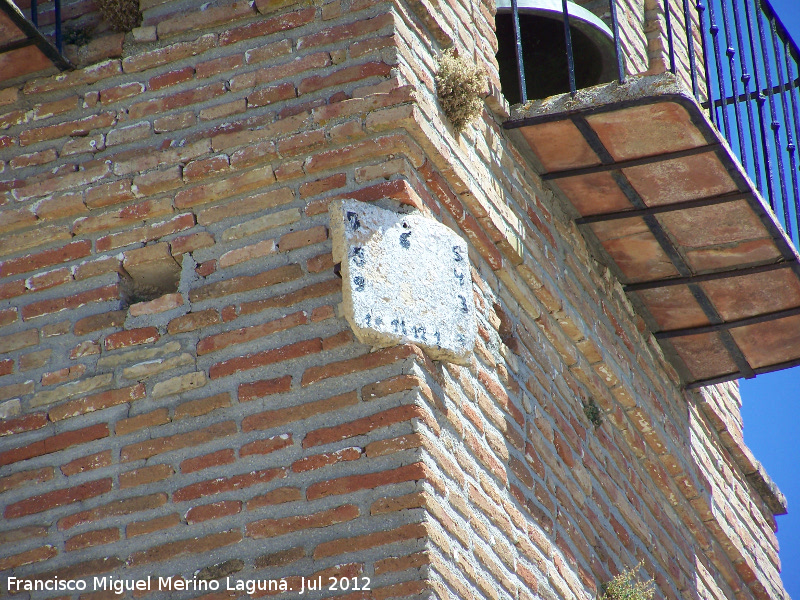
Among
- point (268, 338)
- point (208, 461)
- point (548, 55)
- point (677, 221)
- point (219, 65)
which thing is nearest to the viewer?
point (208, 461)

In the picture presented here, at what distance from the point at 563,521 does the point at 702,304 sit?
6.40 feet

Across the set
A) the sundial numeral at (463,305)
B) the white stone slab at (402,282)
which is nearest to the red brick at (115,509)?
the white stone slab at (402,282)

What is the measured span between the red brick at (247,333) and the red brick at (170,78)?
48.1 inches

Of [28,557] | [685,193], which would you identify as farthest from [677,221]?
[28,557]

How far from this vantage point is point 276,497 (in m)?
4.14

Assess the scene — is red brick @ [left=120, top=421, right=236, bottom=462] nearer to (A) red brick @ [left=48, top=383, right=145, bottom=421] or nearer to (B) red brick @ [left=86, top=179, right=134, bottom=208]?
(A) red brick @ [left=48, top=383, right=145, bottom=421]

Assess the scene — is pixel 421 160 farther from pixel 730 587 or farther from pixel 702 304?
pixel 730 587

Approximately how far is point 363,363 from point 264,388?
1.30 feet

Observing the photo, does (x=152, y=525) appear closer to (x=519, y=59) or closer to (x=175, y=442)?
(x=175, y=442)

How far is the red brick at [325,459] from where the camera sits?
4113 millimetres

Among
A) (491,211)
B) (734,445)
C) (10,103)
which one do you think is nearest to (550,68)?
(491,211)

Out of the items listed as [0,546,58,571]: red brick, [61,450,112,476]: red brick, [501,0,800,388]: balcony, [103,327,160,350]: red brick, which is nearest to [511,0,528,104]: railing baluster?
[501,0,800,388]: balcony

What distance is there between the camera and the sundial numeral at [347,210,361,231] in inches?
172

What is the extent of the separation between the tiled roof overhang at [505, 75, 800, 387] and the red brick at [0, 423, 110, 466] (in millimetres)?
2421
